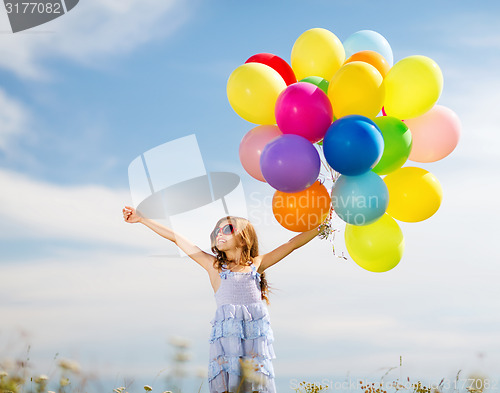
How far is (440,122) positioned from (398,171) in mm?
467

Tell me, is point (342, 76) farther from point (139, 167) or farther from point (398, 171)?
point (139, 167)

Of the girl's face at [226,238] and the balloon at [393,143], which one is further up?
the balloon at [393,143]

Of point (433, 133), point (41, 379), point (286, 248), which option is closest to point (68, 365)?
point (41, 379)

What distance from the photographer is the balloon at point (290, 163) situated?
→ 3.53 m

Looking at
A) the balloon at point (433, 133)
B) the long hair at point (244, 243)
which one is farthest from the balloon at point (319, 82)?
the long hair at point (244, 243)

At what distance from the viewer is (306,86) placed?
362 centimetres

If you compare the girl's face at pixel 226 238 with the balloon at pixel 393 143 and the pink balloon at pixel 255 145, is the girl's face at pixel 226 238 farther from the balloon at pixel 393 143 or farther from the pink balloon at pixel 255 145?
the balloon at pixel 393 143

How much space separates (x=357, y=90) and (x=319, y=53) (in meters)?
0.61

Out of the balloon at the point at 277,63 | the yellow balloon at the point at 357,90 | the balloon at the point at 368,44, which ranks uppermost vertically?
the balloon at the point at 368,44

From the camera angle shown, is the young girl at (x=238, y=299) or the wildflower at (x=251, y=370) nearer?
the wildflower at (x=251, y=370)

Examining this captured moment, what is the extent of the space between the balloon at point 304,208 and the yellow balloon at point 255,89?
59 centimetres

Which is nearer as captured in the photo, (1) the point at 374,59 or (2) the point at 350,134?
(2) the point at 350,134

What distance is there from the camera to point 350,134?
11.3 ft

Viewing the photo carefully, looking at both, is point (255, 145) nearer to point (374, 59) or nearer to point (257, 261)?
point (257, 261)
